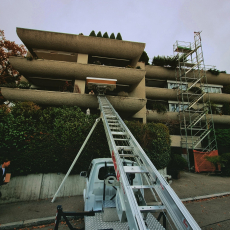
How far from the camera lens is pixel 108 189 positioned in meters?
4.23

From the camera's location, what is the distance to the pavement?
4875mm

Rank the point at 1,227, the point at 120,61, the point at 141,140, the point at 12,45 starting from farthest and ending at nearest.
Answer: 1. the point at 12,45
2. the point at 120,61
3. the point at 141,140
4. the point at 1,227

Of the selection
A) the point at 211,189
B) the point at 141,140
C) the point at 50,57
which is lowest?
the point at 211,189

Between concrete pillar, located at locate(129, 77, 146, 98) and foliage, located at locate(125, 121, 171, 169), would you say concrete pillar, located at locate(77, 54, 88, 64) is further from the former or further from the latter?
foliage, located at locate(125, 121, 171, 169)

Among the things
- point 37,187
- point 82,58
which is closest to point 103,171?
point 37,187

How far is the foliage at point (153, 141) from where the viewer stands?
367 inches

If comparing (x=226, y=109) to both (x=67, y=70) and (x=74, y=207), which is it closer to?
(x=67, y=70)

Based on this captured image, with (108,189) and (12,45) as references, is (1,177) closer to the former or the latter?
(108,189)

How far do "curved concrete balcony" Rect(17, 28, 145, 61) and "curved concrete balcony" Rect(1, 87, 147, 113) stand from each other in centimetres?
Answer: 509

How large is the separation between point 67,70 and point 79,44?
9.56 feet

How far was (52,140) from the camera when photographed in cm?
790

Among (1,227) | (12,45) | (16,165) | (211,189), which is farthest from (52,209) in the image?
(12,45)

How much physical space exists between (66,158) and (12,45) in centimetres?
1858

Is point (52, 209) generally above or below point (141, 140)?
below
